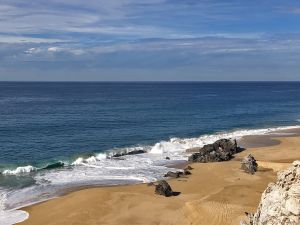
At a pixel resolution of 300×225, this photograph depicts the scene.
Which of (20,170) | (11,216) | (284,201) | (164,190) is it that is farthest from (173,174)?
(284,201)

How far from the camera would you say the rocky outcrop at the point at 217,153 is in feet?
154

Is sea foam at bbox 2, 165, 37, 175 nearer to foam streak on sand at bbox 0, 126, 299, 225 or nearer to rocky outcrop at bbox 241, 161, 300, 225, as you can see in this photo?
foam streak on sand at bbox 0, 126, 299, 225

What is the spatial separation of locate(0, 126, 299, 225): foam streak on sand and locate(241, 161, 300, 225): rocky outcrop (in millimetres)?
19334

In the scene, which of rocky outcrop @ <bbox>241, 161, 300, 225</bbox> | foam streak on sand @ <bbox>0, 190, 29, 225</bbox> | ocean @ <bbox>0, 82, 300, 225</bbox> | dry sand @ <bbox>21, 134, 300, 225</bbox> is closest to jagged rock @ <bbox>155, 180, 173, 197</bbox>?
dry sand @ <bbox>21, 134, 300, 225</bbox>

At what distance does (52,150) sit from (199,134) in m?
24.5

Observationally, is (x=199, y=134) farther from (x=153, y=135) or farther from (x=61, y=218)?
(x=61, y=218)

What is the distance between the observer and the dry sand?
1133 inches

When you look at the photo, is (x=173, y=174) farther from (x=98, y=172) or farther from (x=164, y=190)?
(x=98, y=172)

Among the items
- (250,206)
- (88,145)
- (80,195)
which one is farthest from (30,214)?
(88,145)

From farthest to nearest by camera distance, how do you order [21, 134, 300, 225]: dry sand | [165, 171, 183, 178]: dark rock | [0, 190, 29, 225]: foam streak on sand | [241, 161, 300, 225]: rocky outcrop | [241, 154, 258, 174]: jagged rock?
1. [241, 154, 258, 174]: jagged rock
2. [165, 171, 183, 178]: dark rock
3. [0, 190, 29, 225]: foam streak on sand
4. [21, 134, 300, 225]: dry sand
5. [241, 161, 300, 225]: rocky outcrop

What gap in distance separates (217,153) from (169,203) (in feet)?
55.5

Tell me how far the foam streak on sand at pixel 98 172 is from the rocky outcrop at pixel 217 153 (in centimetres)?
273

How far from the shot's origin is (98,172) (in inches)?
1727

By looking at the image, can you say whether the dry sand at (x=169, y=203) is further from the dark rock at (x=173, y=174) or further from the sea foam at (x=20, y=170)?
the sea foam at (x=20, y=170)
